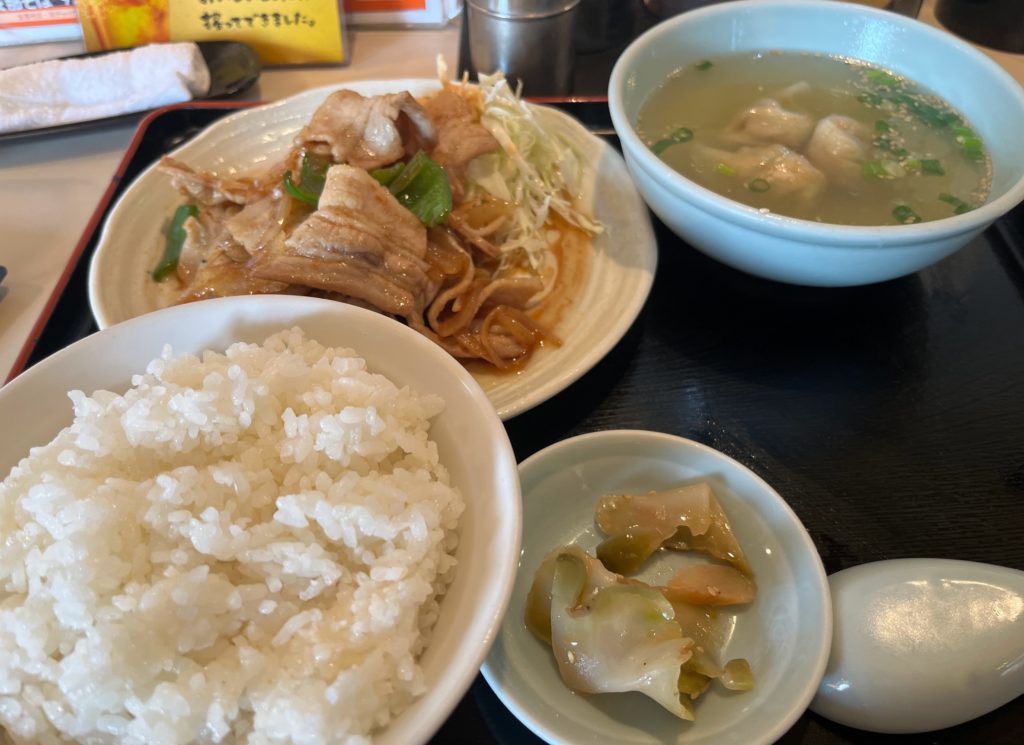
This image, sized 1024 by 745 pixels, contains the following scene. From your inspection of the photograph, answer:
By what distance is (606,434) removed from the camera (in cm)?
171

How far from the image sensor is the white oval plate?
6.55 feet

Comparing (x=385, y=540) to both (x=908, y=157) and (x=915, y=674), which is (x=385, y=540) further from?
(x=908, y=157)

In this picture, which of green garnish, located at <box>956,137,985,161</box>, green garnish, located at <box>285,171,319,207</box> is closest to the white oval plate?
green garnish, located at <box>285,171,319,207</box>

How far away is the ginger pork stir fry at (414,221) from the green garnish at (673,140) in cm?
32

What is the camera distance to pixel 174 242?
234 centimetres

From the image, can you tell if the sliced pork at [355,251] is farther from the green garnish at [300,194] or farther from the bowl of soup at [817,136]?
the bowl of soup at [817,136]

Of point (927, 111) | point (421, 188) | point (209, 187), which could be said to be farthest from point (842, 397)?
point (209, 187)

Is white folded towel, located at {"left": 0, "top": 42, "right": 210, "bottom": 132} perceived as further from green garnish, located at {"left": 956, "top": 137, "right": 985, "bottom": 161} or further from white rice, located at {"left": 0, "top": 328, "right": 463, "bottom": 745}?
green garnish, located at {"left": 956, "top": 137, "right": 985, "bottom": 161}

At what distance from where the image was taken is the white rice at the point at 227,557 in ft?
3.42

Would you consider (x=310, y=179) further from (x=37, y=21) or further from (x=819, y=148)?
(x=37, y=21)

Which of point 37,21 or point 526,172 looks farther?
point 37,21

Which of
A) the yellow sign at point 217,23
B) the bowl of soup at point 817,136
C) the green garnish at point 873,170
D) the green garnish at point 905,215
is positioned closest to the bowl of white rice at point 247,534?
the bowl of soup at point 817,136

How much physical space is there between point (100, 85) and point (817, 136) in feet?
9.28

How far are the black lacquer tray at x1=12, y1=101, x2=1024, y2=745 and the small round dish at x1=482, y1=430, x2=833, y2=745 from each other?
0.15m
